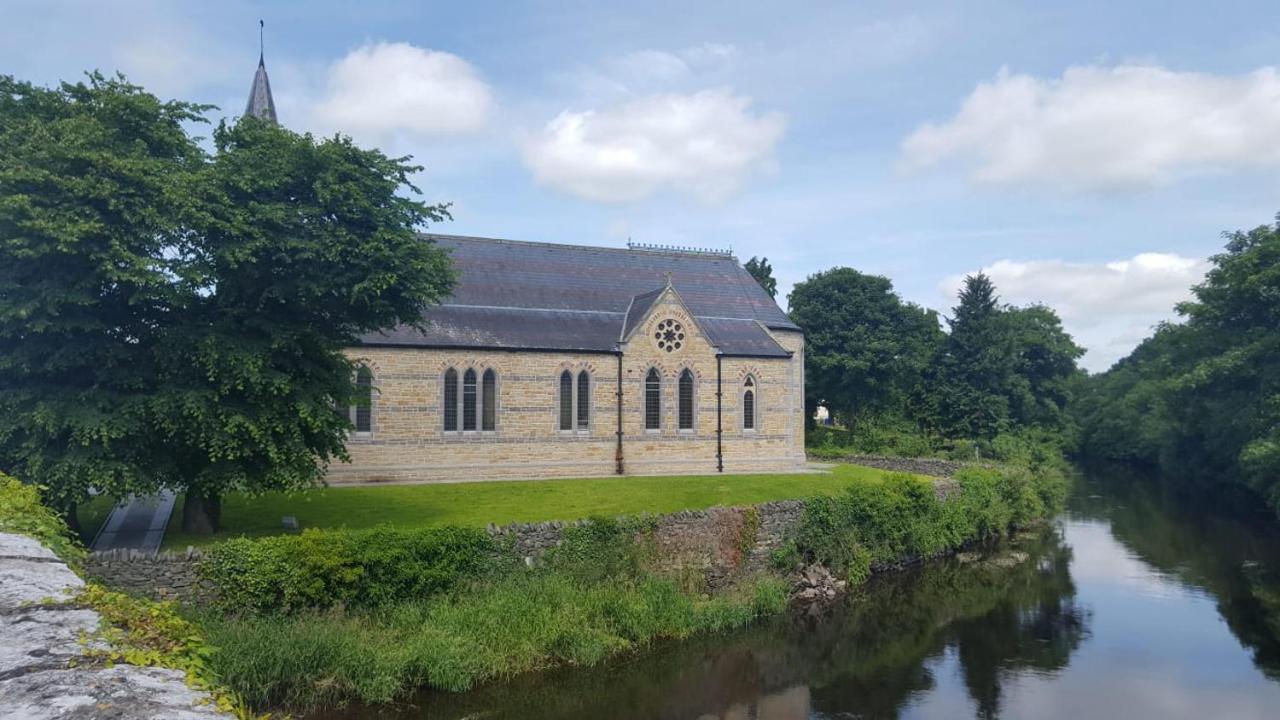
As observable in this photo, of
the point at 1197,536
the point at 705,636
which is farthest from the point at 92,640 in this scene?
the point at 1197,536

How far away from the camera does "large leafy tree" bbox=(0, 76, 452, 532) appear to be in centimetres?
1644

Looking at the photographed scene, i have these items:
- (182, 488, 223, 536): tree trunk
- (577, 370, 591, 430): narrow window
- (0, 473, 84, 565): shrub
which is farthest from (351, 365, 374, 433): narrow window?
(0, 473, 84, 565): shrub

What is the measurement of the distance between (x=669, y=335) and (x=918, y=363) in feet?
87.3

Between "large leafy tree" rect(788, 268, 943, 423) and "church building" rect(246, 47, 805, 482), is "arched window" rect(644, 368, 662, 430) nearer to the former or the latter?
"church building" rect(246, 47, 805, 482)

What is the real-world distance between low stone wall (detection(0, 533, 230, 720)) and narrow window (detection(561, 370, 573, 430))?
96.4 ft

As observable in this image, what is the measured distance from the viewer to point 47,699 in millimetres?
3811

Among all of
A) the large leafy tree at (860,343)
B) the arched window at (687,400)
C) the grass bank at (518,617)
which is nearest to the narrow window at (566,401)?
the arched window at (687,400)

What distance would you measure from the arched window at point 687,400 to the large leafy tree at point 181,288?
16663mm

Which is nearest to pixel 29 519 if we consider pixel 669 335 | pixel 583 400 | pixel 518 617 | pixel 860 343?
pixel 518 617

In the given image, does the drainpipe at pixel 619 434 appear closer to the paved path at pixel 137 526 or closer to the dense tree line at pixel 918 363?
the paved path at pixel 137 526

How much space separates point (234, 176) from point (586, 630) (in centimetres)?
1328

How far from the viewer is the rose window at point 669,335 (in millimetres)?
36156

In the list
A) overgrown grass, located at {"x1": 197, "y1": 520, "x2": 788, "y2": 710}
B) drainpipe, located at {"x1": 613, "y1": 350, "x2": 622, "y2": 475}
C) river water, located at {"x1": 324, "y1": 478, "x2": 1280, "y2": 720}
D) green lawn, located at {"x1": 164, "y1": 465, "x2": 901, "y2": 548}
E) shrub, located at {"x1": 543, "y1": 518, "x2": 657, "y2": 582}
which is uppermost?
drainpipe, located at {"x1": 613, "y1": 350, "x2": 622, "y2": 475}

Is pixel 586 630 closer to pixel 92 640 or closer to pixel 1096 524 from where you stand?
pixel 92 640
